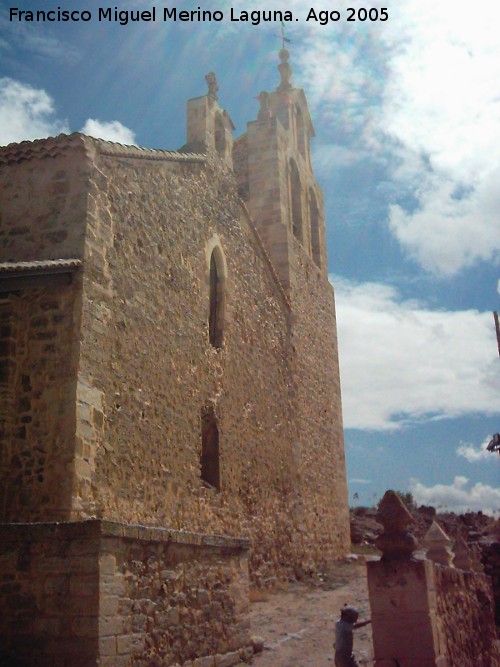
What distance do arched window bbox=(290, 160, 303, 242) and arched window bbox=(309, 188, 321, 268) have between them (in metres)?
1.38

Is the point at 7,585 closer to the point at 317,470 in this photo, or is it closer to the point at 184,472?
the point at 184,472

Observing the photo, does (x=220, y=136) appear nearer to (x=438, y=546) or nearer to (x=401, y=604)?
(x=438, y=546)

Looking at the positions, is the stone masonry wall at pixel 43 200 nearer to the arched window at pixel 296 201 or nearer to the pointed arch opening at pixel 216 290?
the pointed arch opening at pixel 216 290

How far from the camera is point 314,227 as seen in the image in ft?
70.2

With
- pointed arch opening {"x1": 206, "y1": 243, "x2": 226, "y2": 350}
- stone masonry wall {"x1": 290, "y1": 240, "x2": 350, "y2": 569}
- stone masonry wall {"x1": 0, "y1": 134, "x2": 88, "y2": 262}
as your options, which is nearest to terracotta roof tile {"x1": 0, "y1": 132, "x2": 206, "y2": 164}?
stone masonry wall {"x1": 0, "y1": 134, "x2": 88, "y2": 262}

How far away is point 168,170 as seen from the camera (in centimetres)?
1184

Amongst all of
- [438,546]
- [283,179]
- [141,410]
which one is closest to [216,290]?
[141,410]

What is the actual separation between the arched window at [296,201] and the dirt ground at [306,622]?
30.3ft

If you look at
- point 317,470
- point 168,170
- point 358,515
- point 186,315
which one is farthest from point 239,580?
point 358,515

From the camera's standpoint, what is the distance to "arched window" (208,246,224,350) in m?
13.1

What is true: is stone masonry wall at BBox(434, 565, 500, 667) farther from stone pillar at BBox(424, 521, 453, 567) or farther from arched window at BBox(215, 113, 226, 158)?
arched window at BBox(215, 113, 226, 158)

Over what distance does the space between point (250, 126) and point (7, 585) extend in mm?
15482

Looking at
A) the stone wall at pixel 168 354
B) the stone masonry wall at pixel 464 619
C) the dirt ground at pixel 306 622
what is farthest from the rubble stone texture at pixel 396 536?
the stone wall at pixel 168 354

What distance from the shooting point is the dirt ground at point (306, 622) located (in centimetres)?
890
